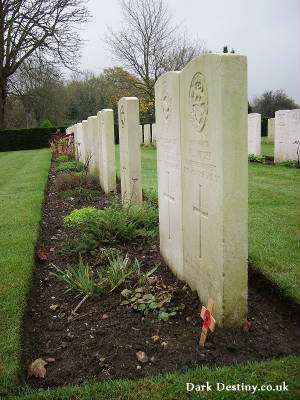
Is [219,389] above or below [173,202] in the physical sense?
below

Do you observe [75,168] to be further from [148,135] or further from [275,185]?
[148,135]

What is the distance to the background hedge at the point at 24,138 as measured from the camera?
28.1 m

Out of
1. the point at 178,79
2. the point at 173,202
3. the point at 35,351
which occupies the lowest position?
the point at 35,351

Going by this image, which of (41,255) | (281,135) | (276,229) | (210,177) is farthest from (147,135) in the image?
(210,177)

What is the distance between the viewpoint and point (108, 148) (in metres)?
7.85

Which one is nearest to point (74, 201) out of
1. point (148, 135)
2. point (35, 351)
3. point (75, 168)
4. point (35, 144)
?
point (75, 168)

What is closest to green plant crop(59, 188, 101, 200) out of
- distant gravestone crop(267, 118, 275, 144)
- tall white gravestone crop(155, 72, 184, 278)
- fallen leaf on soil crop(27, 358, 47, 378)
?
tall white gravestone crop(155, 72, 184, 278)

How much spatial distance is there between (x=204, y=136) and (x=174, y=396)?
5.60 ft

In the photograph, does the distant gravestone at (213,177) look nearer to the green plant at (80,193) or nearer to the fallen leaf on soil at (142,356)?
the fallen leaf on soil at (142,356)

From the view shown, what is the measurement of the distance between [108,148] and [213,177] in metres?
5.31

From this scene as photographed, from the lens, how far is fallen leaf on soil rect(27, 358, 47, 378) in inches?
102

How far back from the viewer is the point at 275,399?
2.14 m

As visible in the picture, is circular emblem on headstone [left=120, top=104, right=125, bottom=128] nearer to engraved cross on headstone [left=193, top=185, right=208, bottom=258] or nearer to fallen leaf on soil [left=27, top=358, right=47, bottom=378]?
engraved cross on headstone [left=193, top=185, right=208, bottom=258]

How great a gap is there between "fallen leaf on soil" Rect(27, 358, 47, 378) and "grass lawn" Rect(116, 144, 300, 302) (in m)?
1.96
